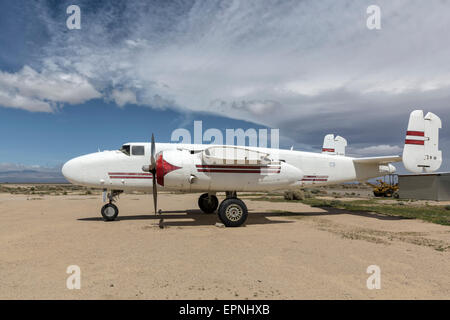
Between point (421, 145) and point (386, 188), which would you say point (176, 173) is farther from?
point (386, 188)

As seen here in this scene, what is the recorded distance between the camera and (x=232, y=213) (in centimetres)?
1084

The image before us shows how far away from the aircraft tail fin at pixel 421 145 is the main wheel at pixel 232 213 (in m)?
8.98

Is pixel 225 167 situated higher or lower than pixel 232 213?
higher

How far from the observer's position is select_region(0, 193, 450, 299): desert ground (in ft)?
14.8

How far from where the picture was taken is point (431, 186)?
25.2m

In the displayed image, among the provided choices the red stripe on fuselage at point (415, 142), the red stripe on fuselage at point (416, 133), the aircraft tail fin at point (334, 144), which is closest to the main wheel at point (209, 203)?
the aircraft tail fin at point (334, 144)

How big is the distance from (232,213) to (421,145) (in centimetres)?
1071

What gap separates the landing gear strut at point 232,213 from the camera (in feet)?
35.2

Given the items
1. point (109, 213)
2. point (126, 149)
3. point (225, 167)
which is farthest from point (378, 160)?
point (109, 213)

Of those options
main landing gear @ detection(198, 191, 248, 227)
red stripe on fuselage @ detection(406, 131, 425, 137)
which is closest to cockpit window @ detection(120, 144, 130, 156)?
main landing gear @ detection(198, 191, 248, 227)

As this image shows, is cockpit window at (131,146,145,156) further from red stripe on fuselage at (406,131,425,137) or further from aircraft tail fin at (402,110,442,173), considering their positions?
red stripe on fuselage at (406,131,425,137)

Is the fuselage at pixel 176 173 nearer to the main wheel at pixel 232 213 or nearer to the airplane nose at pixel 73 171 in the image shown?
the airplane nose at pixel 73 171
